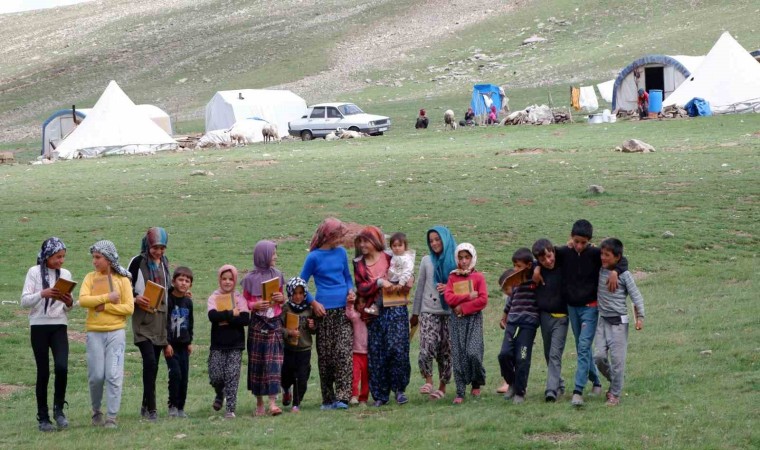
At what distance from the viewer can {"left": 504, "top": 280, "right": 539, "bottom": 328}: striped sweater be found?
976 centimetres

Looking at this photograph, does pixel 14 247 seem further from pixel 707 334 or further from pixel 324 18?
pixel 324 18

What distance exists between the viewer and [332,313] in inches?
393

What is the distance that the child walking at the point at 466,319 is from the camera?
9.87m

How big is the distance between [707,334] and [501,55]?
6885cm

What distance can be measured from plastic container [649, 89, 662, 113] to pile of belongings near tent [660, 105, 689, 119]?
250mm

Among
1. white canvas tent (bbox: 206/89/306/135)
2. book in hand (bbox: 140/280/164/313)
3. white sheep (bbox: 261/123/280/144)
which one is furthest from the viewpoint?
white canvas tent (bbox: 206/89/306/135)

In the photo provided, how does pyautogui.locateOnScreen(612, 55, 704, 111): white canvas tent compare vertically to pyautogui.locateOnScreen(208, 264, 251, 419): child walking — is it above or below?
above

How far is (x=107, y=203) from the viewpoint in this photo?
82.0 feet

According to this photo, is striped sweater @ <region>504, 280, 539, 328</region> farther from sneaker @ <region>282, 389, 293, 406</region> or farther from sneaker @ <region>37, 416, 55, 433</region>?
sneaker @ <region>37, 416, 55, 433</region>

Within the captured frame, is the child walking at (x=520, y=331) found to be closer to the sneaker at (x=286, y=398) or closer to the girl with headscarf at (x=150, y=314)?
the sneaker at (x=286, y=398)

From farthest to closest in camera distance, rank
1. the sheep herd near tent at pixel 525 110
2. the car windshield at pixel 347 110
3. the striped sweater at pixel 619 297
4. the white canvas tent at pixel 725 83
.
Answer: the car windshield at pixel 347 110 → the sheep herd near tent at pixel 525 110 → the white canvas tent at pixel 725 83 → the striped sweater at pixel 619 297

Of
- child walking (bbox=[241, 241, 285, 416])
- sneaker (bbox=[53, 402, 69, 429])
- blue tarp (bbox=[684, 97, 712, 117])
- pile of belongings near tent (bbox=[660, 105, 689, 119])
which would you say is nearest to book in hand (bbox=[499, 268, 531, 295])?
child walking (bbox=[241, 241, 285, 416])

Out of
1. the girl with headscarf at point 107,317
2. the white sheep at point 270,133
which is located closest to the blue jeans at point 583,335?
the girl with headscarf at point 107,317

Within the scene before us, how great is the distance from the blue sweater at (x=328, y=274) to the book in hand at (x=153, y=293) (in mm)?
1236
